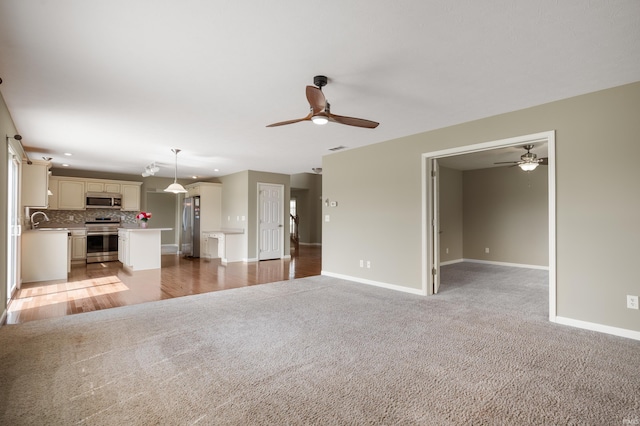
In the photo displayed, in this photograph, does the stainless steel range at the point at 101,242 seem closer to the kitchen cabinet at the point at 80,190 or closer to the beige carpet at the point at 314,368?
the kitchen cabinet at the point at 80,190

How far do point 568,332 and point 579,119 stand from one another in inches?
86.6

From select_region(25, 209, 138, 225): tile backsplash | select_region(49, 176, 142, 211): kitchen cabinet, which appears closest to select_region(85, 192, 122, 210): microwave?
select_region(49, 176, 142, 211): kitchen cabinet

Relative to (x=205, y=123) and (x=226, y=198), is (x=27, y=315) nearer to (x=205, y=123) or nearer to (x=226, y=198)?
(x=205, y=123)

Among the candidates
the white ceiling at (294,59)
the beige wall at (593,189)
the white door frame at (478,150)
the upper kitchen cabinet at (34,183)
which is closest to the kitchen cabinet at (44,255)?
the upper kitchen cabinet at (34,183)

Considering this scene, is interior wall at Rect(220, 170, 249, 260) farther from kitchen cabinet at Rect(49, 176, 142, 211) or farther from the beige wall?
the beige wall

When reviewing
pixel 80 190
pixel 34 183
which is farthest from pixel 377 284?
pixel 80 190

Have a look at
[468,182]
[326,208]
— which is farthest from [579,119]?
[468,182]

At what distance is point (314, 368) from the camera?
241 centimetres

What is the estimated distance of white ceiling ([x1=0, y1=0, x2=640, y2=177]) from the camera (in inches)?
78.2

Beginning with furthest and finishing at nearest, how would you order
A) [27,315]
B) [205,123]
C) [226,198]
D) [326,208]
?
[226,198]
[326,208]
[205,123]
[27,315]

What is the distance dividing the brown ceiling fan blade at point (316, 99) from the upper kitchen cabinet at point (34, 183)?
5.47 meters

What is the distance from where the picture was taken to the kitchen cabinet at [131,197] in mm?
8695

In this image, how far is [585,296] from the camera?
3.28 m

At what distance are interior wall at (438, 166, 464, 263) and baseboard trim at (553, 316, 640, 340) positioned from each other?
4111 millimetres
